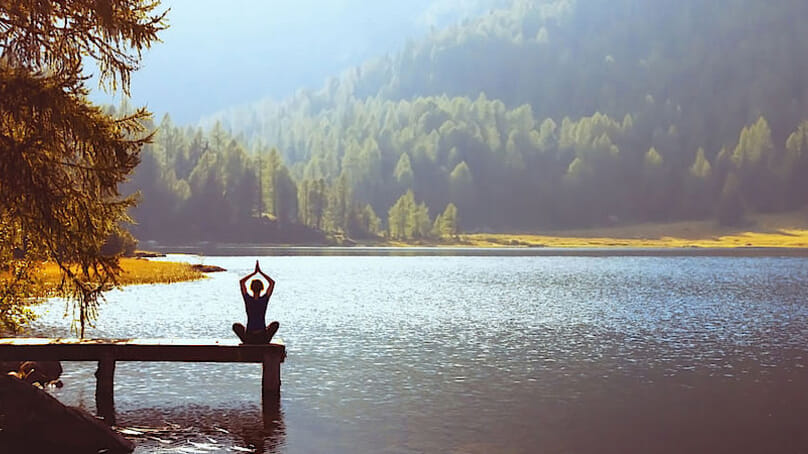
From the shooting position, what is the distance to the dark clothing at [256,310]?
2655cm

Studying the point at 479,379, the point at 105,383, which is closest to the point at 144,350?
the point at 105,383

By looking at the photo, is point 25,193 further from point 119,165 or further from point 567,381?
point 567,381

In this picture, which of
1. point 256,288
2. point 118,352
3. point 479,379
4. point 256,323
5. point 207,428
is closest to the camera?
point 207,428

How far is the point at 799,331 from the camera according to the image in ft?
159

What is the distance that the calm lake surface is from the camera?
23422mm

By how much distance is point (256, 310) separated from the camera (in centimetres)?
2658

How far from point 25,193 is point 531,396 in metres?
17.9

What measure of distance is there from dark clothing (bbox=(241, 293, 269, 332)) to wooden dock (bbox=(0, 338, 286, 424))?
665 mm

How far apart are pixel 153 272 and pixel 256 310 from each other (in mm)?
69855

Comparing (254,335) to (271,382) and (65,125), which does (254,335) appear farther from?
(65,125)

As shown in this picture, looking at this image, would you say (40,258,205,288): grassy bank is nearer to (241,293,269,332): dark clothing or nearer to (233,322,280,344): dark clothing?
(233,322,280,344): dark clothing

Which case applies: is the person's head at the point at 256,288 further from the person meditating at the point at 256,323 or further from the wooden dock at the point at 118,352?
the wooden dock at the point at 118,352

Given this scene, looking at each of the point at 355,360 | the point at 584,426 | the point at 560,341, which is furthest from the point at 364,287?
the point at 584,426

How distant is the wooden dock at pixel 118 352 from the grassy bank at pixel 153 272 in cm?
4988
